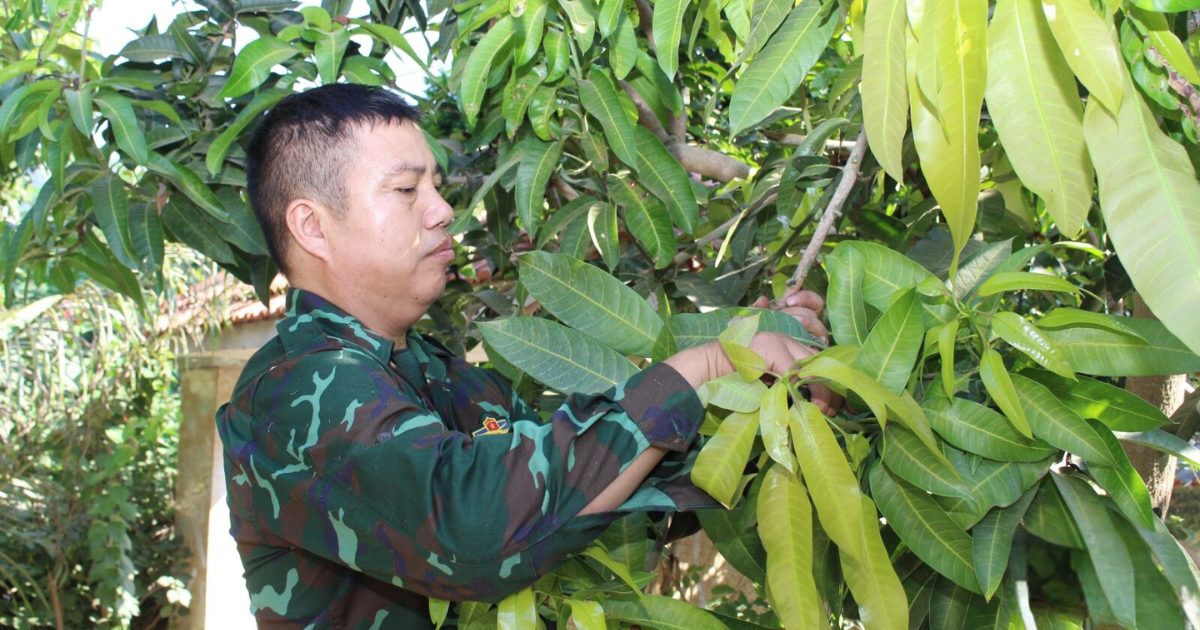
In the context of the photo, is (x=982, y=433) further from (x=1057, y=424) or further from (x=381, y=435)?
(x=381, y=435)

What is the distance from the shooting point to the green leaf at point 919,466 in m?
0.84

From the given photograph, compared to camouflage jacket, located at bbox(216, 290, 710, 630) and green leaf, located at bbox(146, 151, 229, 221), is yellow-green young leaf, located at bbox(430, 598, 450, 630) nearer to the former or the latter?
camouflage jacket, located at bbox(216, 290, 710, 630)

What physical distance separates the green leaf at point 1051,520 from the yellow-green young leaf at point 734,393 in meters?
0.26

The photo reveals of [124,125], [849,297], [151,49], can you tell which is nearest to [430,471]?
[849,297]

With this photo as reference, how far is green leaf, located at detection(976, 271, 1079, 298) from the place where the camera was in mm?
767

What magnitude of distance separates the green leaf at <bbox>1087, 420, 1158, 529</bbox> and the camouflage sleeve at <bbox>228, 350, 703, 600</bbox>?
327 millimetres

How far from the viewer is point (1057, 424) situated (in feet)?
2.67

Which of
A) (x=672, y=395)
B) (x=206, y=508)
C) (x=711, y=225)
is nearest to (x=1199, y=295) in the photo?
(x=672, y=395)

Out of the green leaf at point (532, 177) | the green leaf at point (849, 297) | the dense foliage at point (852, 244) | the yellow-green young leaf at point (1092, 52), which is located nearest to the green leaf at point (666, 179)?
the dense foliage at point (852, 244)

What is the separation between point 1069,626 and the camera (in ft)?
2.93

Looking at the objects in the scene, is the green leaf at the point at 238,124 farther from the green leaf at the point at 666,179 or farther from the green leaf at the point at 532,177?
the green leaf at the point at 666,179

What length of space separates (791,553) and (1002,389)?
0.68 ft

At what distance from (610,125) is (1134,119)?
783 millimetres

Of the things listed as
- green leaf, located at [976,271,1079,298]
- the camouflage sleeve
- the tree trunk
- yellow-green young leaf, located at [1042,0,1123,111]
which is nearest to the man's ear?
the camouflage sleeve
